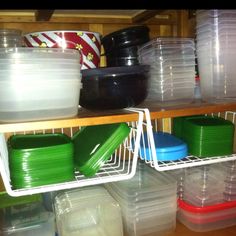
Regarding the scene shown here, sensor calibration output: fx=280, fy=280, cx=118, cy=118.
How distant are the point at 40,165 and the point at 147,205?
0.43 meters

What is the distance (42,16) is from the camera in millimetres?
1034

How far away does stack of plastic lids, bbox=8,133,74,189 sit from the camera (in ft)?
2.75

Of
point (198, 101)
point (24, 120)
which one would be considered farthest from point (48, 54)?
point (198, 101)

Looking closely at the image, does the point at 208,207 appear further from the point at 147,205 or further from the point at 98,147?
the point at 98,147

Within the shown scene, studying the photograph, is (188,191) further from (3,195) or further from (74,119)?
(3,195)

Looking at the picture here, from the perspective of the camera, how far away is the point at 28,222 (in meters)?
0.99

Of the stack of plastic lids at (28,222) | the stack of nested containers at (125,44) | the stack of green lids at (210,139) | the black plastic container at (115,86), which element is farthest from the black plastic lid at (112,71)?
the stack of plastic lids at (28,222)

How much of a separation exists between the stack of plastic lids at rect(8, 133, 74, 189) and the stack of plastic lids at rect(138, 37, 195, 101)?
1.30 feet

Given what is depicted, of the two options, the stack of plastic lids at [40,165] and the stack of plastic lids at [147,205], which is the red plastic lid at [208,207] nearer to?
the stack of plastic lids at [147,205]

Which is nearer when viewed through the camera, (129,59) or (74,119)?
(74,119)

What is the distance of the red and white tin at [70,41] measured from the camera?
0.94 meters

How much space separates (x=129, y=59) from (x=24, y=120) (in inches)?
20.1

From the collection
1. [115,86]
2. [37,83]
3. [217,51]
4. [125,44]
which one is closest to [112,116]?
[115,86]

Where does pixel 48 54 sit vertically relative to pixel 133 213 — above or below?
above
